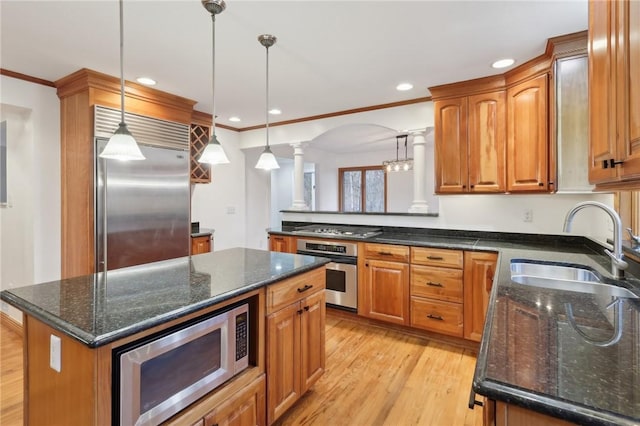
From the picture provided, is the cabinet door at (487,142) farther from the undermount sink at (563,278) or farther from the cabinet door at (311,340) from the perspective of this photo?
the cabinet door at (311,340)

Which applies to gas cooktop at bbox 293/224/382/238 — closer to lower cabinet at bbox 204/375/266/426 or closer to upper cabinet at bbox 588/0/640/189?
lower cabinet at bbox 204/375/266/426

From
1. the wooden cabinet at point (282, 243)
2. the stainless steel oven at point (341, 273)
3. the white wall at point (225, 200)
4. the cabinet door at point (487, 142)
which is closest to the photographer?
the cabinet door at point (487, 142)

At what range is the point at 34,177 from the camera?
2.91 metres

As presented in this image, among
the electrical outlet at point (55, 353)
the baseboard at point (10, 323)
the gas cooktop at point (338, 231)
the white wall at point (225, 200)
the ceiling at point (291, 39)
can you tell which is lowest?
the baseboard at point (10, 323)

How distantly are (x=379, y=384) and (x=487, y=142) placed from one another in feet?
7.45

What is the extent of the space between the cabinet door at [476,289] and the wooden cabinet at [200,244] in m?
3.02

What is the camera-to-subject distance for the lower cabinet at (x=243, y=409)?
137cm

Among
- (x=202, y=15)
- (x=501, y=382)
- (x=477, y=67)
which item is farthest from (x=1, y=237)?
(x=477, y=67)

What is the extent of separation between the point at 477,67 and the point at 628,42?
6.04ft

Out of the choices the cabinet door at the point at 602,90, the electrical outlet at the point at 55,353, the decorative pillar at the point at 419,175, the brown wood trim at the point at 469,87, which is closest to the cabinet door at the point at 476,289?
the decorative pillar at the point at 419,175

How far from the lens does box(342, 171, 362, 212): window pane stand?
7.59 metres

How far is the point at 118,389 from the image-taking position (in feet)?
3.49

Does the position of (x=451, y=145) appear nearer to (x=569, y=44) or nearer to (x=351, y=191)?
(x=569, y=44)

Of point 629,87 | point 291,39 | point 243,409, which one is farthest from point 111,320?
point 291,39
